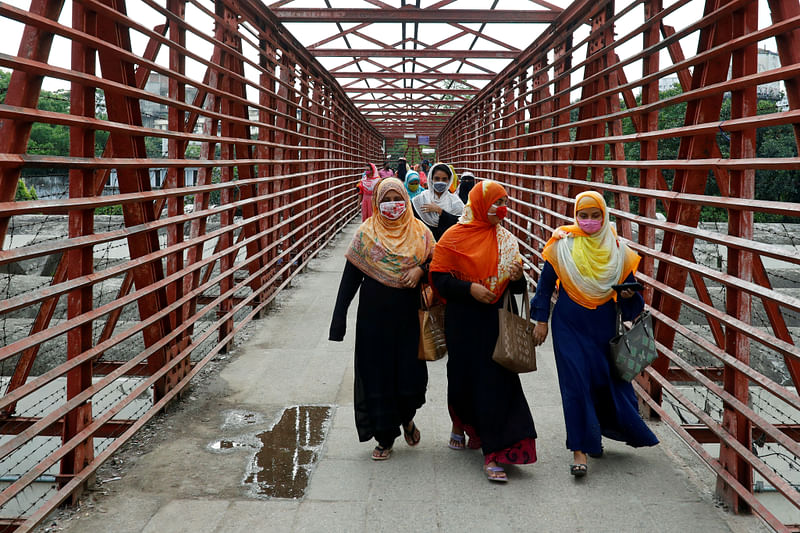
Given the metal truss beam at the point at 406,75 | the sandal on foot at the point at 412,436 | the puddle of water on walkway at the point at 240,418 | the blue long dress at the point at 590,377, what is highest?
the metal truss beam at the point at 406,75

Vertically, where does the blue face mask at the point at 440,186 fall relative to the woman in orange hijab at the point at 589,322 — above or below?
above

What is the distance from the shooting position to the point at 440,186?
7.03 metres

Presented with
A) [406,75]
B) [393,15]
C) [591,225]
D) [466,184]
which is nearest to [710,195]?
[591,225]

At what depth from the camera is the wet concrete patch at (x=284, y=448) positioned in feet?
12.2

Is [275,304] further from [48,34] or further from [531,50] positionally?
[48,34]

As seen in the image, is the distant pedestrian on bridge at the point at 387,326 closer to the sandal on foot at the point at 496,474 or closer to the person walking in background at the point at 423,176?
the sandal on foot at the point at 496,474

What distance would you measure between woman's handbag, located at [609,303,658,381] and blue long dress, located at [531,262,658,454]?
0.09 metres

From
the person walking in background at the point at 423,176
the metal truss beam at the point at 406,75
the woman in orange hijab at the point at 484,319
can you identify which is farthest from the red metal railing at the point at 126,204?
the metal truss beam at the point at 406,75

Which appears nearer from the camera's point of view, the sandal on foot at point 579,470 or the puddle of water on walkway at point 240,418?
the sandal on foot at point 579,470

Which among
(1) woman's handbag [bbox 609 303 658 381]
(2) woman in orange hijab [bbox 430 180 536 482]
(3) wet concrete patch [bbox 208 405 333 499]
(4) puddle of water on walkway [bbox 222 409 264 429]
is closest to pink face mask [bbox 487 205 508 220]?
(2) woman in orange hijab [bbox 430 180 536 482]

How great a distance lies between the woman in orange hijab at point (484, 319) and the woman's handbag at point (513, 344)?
0.33ft

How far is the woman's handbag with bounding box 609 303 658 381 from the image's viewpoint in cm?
371

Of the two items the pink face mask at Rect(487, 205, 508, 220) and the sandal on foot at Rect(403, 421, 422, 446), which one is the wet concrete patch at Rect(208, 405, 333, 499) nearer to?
the sandal on foot at Rect(403, 421, 422, 446)

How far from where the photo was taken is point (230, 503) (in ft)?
11.5
